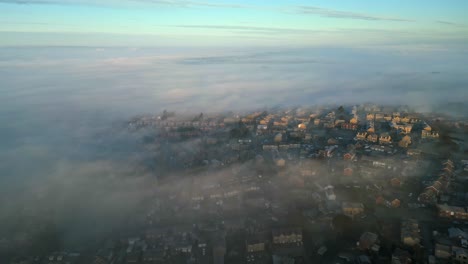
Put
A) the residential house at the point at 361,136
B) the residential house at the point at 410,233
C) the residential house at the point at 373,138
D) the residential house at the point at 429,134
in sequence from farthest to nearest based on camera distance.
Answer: the residential house at the point at 429,134 → the residential house at the point at 361,136 → the residential house at the point at 373,138 → the residential house at the point at 410,233

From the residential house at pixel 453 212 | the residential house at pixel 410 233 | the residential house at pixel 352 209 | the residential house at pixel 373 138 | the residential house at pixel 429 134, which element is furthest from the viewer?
the residential house at pixel 429 134

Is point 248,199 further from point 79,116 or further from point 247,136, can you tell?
point 79,116

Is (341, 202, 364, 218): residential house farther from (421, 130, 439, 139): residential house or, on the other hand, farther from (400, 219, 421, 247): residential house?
(421, 130, 439, 139): residential house

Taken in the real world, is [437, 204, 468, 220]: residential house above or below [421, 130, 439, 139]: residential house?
below

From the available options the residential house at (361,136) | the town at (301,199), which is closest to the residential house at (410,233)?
the town at (301,199)

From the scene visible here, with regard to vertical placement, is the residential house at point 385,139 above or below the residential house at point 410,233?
above

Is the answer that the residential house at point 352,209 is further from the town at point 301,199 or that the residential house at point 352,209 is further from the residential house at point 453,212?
the residential house at point 453,212

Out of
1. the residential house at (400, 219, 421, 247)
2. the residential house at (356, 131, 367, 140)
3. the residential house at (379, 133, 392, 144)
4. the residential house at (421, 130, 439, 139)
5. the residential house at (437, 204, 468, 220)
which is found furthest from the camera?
the residential house at (421, 130, 439, 139)

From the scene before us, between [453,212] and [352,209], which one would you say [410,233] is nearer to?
[352,209]

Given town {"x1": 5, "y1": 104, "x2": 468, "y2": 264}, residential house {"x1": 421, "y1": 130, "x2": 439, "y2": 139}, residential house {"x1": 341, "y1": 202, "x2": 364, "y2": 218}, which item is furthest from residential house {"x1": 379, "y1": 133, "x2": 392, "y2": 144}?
residential house {"x1": 341, "y1": 202, "x2": 364, "y2": 218}
